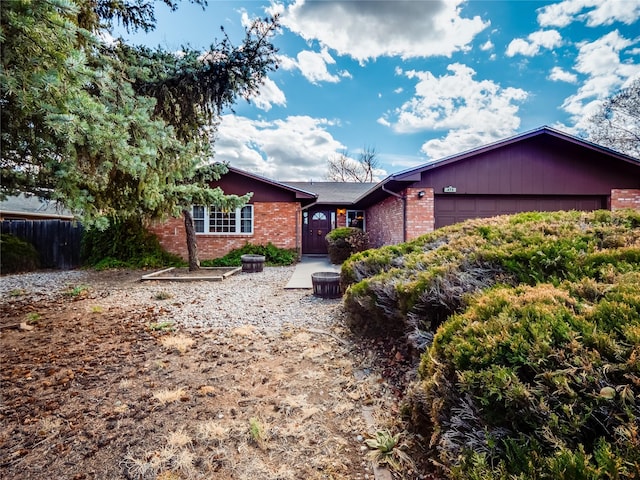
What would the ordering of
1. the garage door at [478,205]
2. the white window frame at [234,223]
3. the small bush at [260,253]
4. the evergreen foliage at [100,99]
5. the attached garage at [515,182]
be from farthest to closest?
1. the white window frame at [234,223]
2. the small bush at [260,253]
3. the garage door at [478,205]
4. the attached garage at [515,182]
5. the evergreen foliage at [100,99]

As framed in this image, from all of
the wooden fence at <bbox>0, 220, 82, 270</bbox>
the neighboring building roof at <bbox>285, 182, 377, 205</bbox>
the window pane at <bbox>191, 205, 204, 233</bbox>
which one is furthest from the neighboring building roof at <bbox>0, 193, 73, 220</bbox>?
the neighboring building roof at <bbox>285, 182, 377, 205</bbox>

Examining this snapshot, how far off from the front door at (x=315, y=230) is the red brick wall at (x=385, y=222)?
229 cm

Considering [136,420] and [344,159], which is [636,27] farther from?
[344,159]

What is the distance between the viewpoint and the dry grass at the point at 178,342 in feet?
12.1

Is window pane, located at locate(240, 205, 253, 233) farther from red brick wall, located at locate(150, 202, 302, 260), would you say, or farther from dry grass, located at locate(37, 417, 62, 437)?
dry grass, located at locate(37, 417, 62, 437)

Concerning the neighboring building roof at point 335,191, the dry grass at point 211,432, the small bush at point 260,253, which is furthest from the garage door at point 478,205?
the dry grass at point 211,432

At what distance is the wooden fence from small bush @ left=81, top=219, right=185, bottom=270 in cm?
46

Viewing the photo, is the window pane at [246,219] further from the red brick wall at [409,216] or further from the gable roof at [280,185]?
the red brick wall at [409,216]

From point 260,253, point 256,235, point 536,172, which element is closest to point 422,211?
point 536,172

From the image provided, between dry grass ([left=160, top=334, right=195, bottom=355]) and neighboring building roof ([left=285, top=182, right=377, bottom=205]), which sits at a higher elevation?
neighboring building roof ([left=285, top=182, right=377, bottom=205])

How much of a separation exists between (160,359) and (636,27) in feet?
43.6

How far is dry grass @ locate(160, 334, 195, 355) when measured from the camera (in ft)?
12.1

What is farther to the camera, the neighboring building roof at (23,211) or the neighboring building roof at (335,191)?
the neighboring building roof at (335,191)

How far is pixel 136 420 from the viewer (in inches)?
90.9
